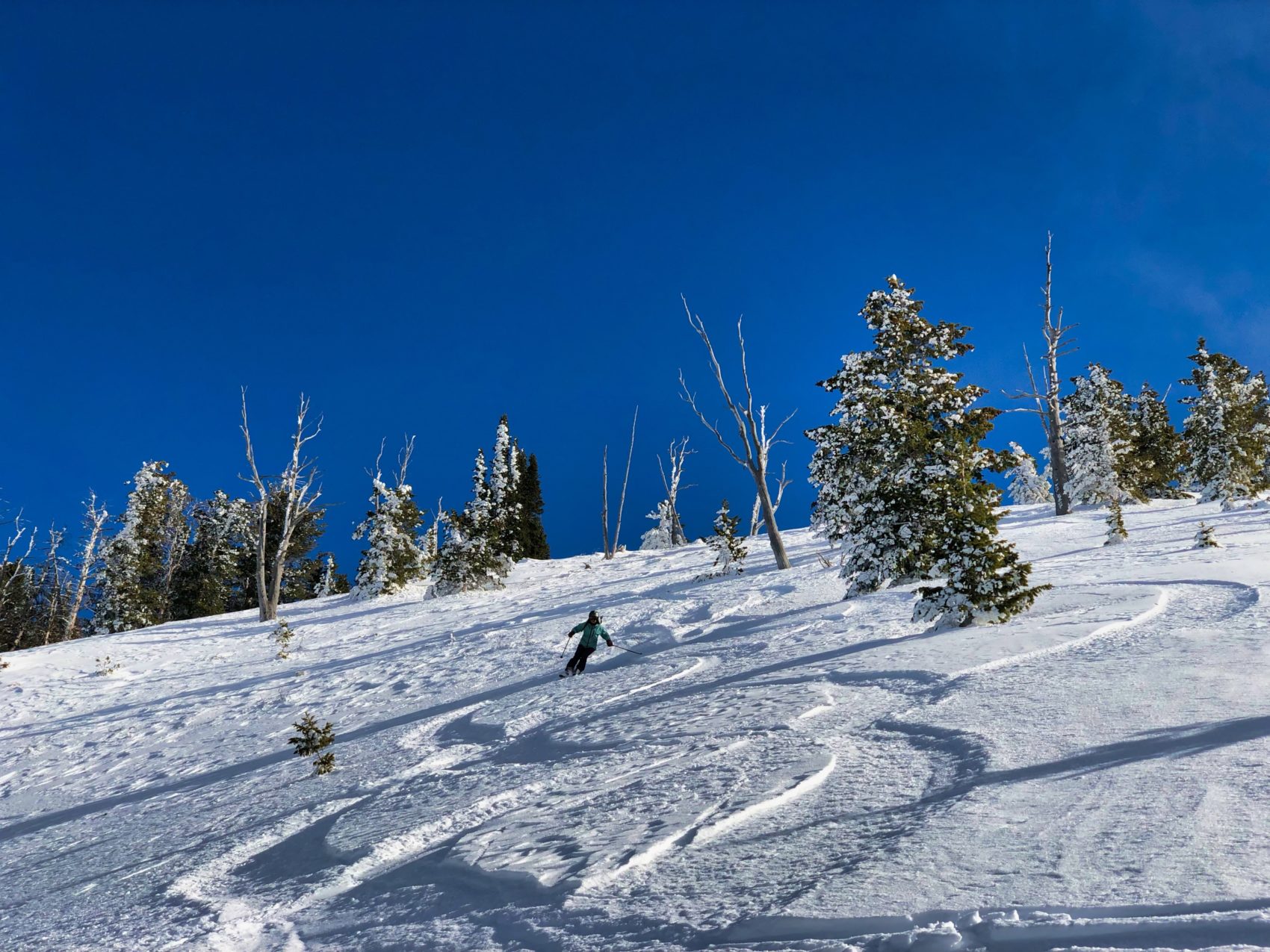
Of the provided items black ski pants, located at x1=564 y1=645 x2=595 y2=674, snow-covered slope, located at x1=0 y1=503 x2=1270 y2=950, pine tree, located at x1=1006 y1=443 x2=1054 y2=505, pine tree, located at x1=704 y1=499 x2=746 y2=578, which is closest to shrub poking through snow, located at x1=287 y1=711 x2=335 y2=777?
snow-covered slope, located at x1=0 y1=503 x2=1270 y2=950

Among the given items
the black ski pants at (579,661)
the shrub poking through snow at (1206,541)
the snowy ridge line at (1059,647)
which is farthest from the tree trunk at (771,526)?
the snowy ridge line at (1059,647)

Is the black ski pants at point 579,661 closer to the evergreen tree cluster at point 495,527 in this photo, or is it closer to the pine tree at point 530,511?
the evergreen tree cluster at point 495,527

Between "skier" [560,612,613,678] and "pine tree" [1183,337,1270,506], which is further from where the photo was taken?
"pine tree" [1183,337,1270,506]

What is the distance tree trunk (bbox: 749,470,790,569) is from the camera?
76.1ft

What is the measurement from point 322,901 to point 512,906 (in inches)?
64.9

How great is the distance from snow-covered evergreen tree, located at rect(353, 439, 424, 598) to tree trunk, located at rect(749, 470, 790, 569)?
17.4m

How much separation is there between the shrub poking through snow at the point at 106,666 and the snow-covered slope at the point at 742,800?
6356mm

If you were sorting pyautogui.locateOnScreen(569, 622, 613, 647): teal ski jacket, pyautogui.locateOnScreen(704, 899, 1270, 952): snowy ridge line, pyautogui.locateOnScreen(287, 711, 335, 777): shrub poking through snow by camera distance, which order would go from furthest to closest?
pyautogui.locateOnScreen(569, 622, 613, 647): teal ski jacket
pyautogui.locateOnScreen(287, 711, 335, 777): shrub poking through snow
pyautogui.locateOnScreen(704, 899, 1270, 952): snowy ridge line

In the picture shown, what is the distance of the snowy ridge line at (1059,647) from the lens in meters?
7.16

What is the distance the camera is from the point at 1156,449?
134 ft

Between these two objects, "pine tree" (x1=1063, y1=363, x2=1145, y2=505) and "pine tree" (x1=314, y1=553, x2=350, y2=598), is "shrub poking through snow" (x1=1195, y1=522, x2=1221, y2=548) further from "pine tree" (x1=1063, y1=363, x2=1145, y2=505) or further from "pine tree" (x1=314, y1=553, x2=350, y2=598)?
"pine tree" (x1=314, y1=553, x2=350, y2=598)

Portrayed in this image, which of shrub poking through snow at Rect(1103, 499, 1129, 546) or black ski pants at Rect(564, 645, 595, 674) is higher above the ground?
shrub poking through snow at Rect(1103, 499, 1129, 546)

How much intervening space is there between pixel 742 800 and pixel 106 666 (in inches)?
844

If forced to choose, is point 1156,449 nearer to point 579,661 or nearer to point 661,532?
point 661,532
